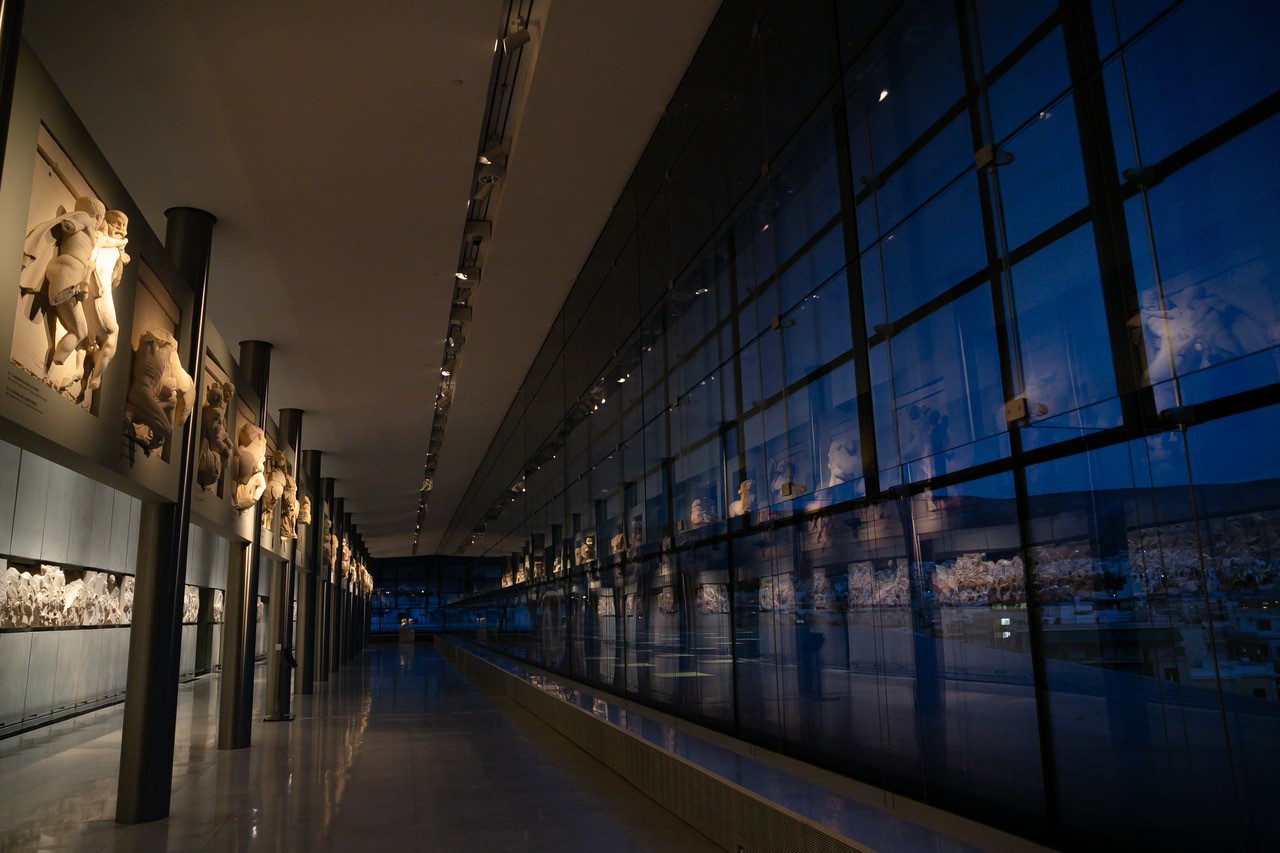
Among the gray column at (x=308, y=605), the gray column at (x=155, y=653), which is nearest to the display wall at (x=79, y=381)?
the gray column at (x=155, y=653)

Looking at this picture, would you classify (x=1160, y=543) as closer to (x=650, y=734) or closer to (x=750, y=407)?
(x=750, y=407)

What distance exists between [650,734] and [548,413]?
10.8m

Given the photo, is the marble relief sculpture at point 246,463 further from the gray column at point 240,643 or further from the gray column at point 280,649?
the gray column at point 280,649

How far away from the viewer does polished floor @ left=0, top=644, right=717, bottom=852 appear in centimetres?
724

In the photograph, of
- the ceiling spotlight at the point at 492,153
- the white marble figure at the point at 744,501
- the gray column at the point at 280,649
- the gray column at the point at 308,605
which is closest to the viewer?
the white marble figure at the point at 744,501

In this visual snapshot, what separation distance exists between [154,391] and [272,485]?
821 cm

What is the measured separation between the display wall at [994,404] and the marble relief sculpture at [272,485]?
8.40 meters

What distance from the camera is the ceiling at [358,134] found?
7.58 m

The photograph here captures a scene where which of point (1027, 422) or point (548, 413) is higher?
point (548, 413)

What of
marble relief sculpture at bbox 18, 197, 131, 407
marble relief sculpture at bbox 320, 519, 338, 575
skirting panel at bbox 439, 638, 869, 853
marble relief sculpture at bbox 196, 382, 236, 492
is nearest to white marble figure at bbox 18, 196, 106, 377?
marble relief sculpture at bbox 18, 197, 131, 407

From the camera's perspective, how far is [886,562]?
6.20m

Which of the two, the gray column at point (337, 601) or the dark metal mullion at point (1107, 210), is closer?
the dark metal mullion at point (1107, 210)

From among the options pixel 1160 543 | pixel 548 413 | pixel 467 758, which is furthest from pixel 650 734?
pixel 548 413

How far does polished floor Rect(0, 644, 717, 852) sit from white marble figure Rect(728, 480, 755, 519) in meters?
2.83
